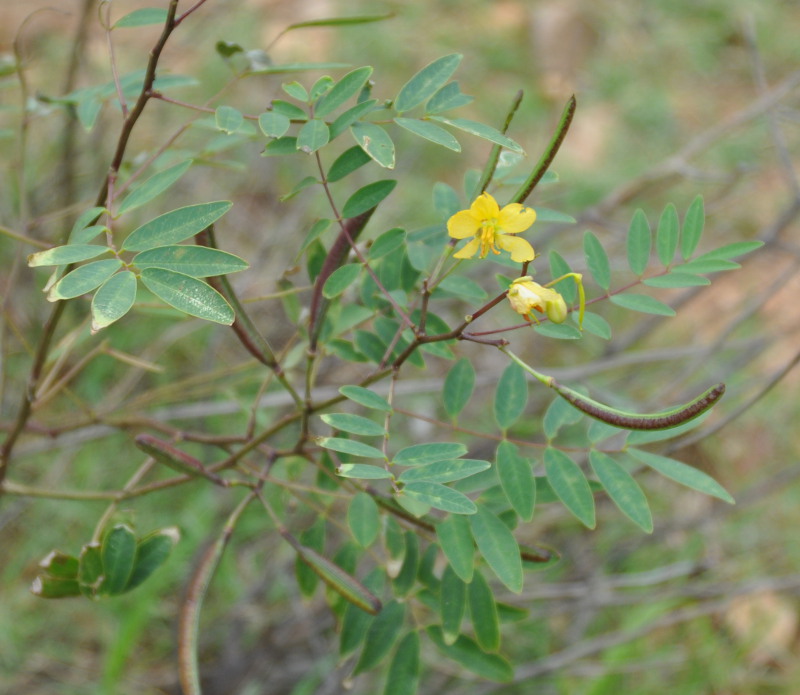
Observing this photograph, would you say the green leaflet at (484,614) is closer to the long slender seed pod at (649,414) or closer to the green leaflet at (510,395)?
the green leaflet at (510,395)

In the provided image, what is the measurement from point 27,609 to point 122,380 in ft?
1.75

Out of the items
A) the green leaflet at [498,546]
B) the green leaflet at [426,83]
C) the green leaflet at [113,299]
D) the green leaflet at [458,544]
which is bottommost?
the green leaflet at [458,544]

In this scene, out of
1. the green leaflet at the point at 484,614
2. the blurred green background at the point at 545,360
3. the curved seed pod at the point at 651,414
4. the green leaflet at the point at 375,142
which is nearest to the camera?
the curved seed pod at the point at 651,414

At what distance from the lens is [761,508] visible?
1848 millimetres

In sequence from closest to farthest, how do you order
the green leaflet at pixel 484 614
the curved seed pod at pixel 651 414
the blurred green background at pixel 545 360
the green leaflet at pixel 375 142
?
the curved seed pod at pixel 651 414 < the green leaflet at pixel 375 142 < the green leaflet at pixel 484 614 < the blurred green background at pixel 545 360

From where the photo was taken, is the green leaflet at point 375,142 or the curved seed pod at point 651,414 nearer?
the curved seed pod at point 651,414

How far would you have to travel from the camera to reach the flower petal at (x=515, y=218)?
58 cm

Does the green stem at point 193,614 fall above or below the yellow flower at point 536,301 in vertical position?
below

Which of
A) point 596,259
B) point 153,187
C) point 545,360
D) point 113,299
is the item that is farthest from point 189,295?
point 545,360

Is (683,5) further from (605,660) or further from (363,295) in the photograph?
(363,295)

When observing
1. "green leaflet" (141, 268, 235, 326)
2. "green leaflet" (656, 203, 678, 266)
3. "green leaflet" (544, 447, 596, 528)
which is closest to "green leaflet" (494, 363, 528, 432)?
"green leaflet" (544, 447, 596, 528)

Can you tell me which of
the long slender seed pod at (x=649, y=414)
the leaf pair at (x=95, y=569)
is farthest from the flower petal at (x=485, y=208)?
the leaf pair at (x=95, y=569)

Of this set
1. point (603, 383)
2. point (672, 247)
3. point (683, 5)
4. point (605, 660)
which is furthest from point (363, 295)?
point (683, 5)

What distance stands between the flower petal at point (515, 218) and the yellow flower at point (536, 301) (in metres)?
0.05
